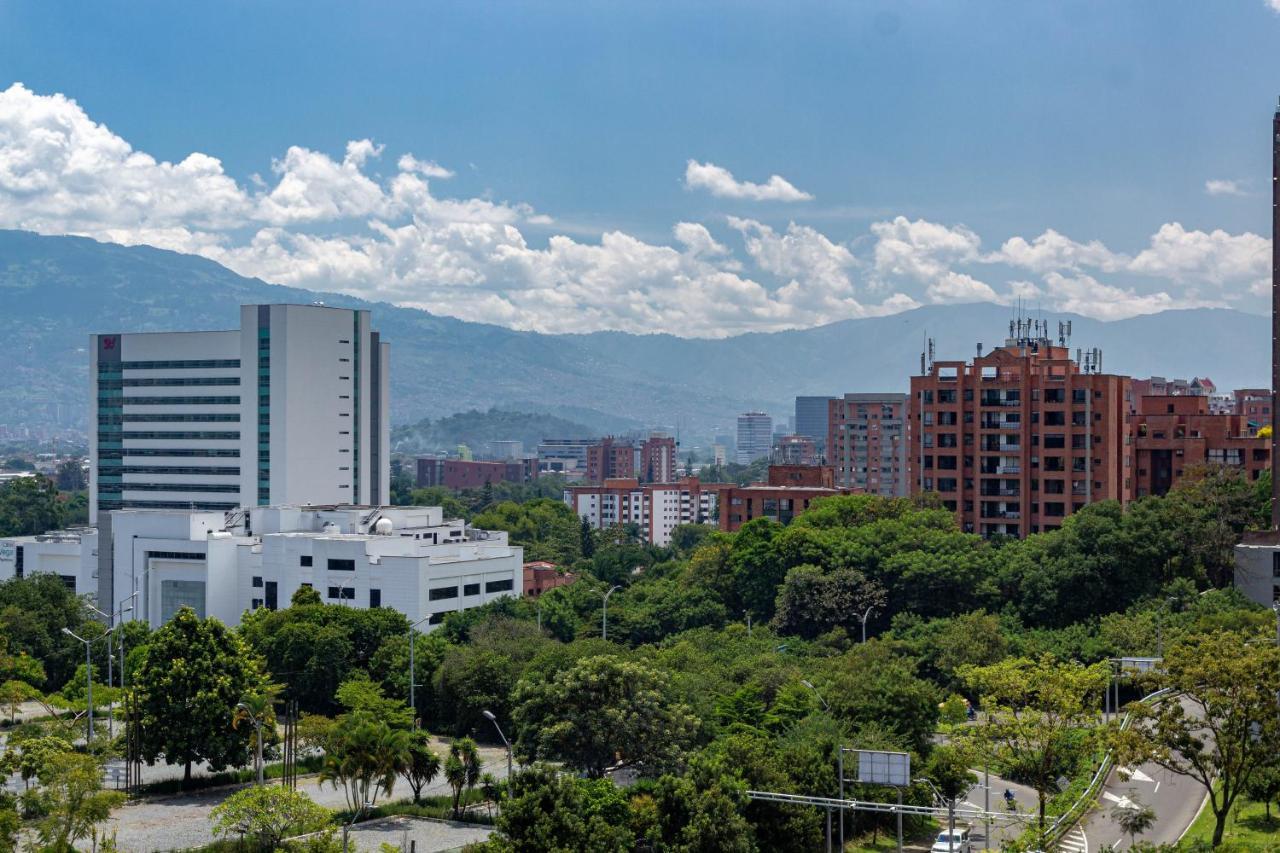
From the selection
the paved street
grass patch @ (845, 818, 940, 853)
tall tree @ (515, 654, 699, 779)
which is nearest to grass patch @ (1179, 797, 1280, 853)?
grass patch @ (845, 818, 940, 853)

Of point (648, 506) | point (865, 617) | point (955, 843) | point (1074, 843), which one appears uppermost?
point (865, 617)

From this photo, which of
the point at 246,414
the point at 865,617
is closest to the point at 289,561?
the point at 246,414

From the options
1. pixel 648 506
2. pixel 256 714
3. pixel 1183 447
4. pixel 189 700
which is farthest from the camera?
pixel 648 506

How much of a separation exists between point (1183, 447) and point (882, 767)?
4860 centimetres

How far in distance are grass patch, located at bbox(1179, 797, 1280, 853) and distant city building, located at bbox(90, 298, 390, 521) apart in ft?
198

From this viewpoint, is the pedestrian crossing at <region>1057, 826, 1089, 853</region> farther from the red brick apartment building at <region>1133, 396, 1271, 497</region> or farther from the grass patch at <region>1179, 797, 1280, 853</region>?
the red brick apartment building at <region>1133, 396, 1271, 497</region>

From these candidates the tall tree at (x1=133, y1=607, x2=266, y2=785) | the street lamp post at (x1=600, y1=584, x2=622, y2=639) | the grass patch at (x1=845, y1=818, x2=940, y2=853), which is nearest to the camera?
the grass patch at (x1=845, y1=818, x2=940, y2=853)

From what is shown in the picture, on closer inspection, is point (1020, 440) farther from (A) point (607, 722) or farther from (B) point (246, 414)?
(B) point (246, 414)

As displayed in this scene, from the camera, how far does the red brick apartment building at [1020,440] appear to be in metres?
67.5

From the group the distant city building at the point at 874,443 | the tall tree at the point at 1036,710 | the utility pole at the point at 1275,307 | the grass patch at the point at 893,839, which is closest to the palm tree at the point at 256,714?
the grass patch at the point at 893,839

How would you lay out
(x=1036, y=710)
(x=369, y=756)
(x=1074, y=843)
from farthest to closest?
1. (x=369, y=756)
2. (x=1036, y=710)
3. (x=1074, y=843)

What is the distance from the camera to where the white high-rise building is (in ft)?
275

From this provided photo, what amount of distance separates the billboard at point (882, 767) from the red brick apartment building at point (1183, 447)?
1747 inches

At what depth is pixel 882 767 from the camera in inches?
1158
